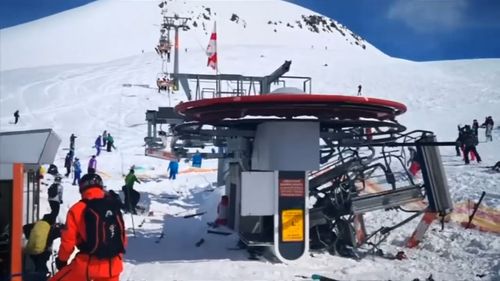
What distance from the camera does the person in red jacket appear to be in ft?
16.7

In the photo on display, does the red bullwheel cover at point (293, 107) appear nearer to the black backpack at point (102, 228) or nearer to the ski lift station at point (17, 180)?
the ski lift station at point (17, 180)

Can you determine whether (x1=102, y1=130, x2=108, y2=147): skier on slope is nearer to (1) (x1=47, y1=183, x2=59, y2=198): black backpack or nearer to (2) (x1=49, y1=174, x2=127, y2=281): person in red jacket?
(1) (x1=47, y1=183, x2=59, y2=198): black backpack

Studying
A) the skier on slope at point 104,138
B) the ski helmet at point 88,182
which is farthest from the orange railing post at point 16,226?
the skier on slope at point 104,138

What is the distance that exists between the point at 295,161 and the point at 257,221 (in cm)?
222

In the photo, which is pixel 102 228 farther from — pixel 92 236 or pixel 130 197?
pixel 130 197

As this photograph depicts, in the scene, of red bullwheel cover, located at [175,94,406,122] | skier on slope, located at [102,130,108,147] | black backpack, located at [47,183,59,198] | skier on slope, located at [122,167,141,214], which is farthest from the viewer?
skier on slope, located at [102,130,108,147]

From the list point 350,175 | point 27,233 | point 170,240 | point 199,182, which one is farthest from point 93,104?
point 27,233

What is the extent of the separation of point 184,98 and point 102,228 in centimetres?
3921

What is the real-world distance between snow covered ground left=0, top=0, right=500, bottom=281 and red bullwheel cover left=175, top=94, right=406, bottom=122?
2.94m

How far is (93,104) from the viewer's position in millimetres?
41594

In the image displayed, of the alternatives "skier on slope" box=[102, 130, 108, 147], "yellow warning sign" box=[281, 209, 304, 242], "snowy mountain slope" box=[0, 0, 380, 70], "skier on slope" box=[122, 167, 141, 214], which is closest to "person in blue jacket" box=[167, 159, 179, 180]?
"skier on slope" box=[122, 167, 141, 214]

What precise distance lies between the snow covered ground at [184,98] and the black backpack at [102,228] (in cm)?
397

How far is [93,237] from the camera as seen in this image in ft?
16.8

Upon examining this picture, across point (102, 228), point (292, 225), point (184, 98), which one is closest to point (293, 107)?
point (292, 225)
